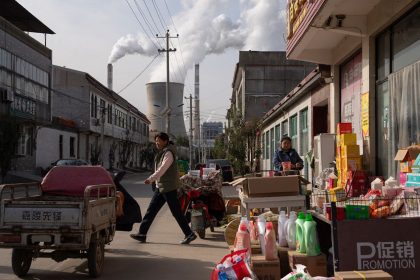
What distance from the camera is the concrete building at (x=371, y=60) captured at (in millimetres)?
8297

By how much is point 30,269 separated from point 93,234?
1.24 metres

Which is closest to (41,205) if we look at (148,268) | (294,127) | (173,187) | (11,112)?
(148,268)

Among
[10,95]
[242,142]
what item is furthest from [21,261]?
[242,142]

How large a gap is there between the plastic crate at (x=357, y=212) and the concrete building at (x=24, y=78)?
90.8ft

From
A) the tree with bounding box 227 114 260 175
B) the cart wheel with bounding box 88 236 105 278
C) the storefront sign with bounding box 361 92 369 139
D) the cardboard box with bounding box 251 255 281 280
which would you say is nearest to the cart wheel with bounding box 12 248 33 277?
the cart wheel with bounding box 88 236 105 278

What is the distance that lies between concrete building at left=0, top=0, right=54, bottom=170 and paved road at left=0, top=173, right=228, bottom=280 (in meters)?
22.8

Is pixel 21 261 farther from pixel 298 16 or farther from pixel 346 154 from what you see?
pixel 298 16

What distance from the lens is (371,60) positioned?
9.96 metres

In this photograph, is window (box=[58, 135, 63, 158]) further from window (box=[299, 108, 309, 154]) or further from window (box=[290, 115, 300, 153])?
window (box=[299, 108, 309, 154])

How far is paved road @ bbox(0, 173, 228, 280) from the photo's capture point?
7.06 metres

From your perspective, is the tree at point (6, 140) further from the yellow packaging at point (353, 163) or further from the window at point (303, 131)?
the yellow packaging at point (353, 163)

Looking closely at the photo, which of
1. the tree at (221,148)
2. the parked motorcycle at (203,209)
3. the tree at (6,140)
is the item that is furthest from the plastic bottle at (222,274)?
the tree at (221,148)

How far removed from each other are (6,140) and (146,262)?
24.0 meters

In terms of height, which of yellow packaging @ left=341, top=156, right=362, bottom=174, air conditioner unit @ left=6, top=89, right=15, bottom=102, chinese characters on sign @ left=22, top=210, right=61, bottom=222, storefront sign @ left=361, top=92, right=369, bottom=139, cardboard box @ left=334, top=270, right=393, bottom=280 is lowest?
cardboard box @ left=334, top=270, right=393, bottom=280
